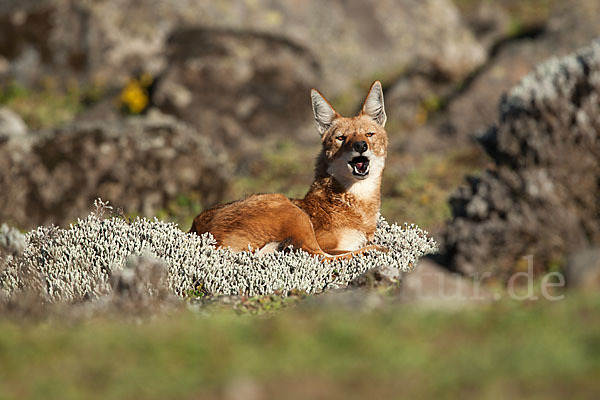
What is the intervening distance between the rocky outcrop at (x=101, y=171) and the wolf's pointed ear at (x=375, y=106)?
5095 mm

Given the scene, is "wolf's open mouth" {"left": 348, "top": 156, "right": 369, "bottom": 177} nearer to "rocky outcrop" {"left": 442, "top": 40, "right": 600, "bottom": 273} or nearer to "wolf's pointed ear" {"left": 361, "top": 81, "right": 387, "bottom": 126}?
"wolf's pointed ear" {"left": 361, "top": 81, "right": 387, "bottom": 126}

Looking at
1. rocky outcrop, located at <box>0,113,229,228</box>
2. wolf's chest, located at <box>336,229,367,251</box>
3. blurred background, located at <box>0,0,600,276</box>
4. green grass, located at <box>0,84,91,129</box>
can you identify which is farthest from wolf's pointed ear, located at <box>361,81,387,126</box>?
green grass, located at <box>0,84,91,129</box>

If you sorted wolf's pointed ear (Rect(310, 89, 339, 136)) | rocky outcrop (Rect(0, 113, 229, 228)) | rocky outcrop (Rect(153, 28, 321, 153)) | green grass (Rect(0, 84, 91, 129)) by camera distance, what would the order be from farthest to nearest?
green grass (Rect(0, 84, 91, 129)), rocky outcrop (Rect(153, 28, 321, 153)), rocky outcrop (Rect(0, 113, 229, 228)), wolf's pointed ear (Rect(310, 89, 339, 136))

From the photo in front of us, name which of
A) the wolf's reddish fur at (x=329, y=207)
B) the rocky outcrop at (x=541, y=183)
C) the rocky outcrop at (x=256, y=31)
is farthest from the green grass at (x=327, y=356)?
the rocky outcrop at (x=256, y=31)

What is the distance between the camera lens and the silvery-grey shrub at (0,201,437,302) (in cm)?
634

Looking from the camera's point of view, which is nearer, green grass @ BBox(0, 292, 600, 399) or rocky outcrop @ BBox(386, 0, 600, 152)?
green grass @ BBox(0, 292, 600, 399)

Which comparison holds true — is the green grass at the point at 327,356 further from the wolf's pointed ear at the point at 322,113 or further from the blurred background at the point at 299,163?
the wolf's pointed ear at the point at 322,113

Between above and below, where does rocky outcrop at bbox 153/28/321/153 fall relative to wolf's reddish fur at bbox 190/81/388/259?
above

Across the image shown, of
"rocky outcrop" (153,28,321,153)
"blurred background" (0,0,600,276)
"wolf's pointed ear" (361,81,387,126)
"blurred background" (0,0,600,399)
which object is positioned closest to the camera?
"blurred background" (0,0,600,399)

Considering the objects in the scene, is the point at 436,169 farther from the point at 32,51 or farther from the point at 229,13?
the point at 32,51

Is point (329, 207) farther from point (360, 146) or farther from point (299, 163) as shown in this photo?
point (299, 163)

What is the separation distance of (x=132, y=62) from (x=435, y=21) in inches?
391

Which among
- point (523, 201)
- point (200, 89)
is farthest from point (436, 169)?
point (523, 201)

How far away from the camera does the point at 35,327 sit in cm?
419
